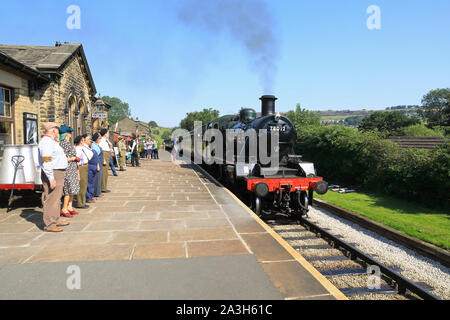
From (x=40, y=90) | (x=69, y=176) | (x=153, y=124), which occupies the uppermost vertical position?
(x=153, y=124)

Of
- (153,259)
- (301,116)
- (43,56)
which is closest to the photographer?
(153,259)

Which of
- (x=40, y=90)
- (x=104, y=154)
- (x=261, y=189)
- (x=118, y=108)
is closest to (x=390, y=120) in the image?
(x=261, y=189)

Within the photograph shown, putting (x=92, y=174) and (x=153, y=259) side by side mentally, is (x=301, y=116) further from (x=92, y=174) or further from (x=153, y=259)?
(x=153, y=259)

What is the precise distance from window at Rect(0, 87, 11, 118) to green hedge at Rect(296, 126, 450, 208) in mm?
12351

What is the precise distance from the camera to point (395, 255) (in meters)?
5.56

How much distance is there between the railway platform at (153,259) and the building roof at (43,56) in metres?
7.01

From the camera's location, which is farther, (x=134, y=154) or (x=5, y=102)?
(x=134, y=154)

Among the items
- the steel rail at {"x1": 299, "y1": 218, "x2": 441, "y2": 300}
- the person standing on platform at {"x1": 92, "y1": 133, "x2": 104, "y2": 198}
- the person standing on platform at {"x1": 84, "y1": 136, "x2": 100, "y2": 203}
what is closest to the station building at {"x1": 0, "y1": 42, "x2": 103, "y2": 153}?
the person standing on platform at {"x1": 92, "y1": 133, "x2": 104, "y2": 198}

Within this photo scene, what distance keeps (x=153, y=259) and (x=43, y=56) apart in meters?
11.8

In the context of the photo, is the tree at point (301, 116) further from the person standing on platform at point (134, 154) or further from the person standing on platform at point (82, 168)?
the person standing on platform at point (82, 168)

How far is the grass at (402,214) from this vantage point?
6212mm

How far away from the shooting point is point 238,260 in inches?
133

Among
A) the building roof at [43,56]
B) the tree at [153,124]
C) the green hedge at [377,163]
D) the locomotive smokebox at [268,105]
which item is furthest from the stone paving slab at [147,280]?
the tree at [153,124]
